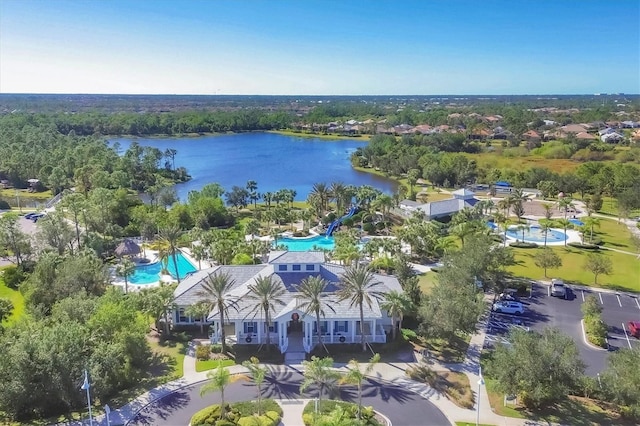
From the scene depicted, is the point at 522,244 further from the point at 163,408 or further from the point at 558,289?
the point at 163,408

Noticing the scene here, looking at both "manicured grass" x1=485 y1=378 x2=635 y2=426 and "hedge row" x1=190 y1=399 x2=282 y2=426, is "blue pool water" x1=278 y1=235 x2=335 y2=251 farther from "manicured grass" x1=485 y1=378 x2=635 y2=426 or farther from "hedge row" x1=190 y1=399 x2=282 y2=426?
"manicured grass" x1=485 y1=378 x2=635 y2=426

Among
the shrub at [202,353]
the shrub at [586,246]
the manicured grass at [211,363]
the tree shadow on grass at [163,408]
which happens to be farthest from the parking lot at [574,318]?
the tree shadow on grass at [163,408]

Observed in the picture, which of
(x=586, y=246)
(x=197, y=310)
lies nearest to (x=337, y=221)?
(x=586, y=246)

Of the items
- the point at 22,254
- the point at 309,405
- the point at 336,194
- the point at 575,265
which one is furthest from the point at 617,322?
the point at 22,254

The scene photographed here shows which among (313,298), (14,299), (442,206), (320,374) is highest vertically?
(313,298)

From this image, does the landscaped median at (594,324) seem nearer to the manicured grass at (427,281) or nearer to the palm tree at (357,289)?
the manicured grass at (427,281)

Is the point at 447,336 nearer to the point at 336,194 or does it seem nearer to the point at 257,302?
the point at 257,302

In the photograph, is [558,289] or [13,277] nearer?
[558,289]
